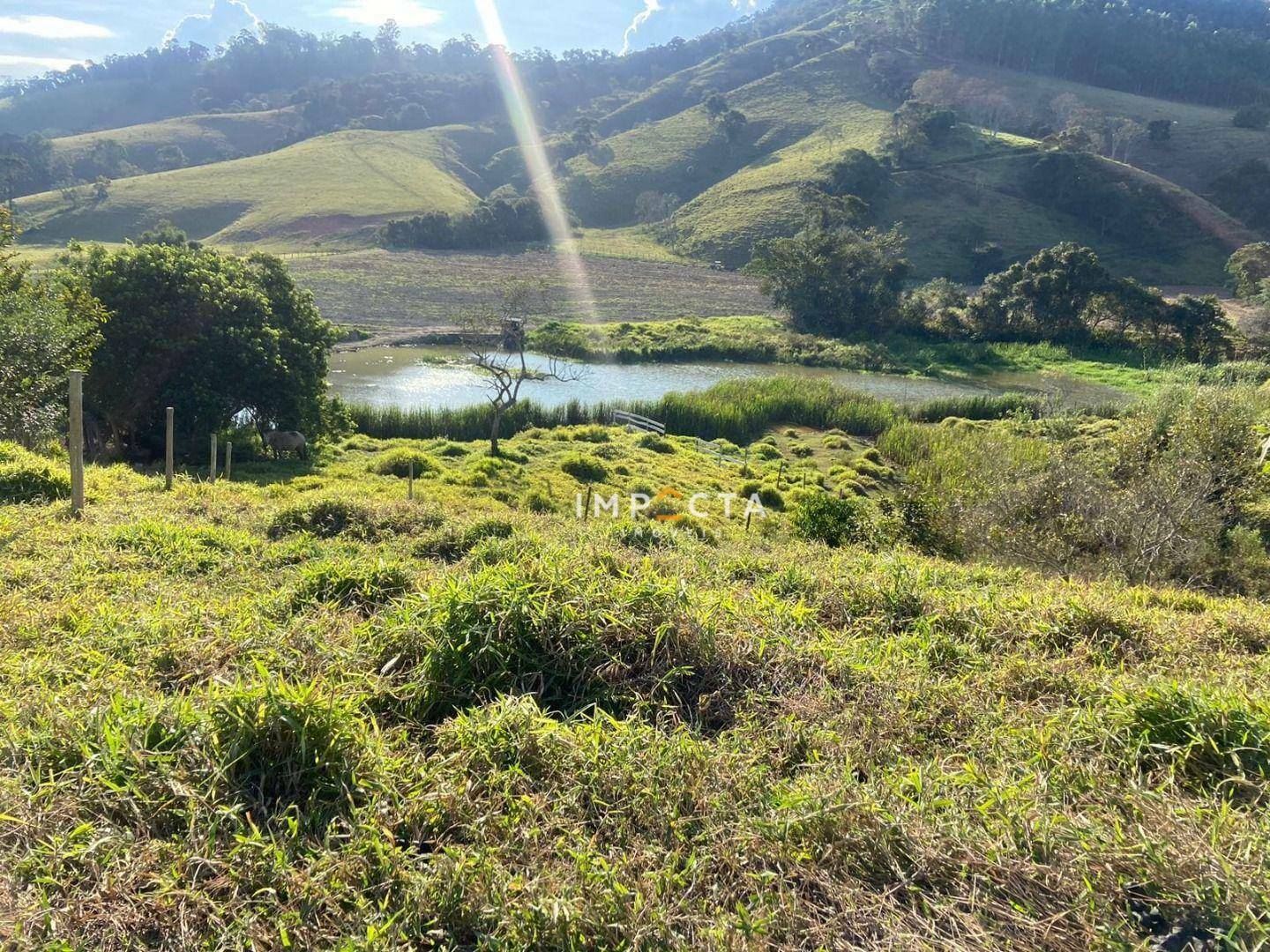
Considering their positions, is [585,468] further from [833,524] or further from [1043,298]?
[1043,298]

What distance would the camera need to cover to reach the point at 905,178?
7119cm

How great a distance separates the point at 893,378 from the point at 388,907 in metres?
41.0

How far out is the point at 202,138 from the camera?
4427 inches

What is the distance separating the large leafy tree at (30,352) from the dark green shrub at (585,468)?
10.1 metres

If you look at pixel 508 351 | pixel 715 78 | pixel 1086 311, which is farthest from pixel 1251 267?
pixel 715 78

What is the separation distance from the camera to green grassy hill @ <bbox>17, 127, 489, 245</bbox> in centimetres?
7019

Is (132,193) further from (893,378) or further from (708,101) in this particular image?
(893,378)

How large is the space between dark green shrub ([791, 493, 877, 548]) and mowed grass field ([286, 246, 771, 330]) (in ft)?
118

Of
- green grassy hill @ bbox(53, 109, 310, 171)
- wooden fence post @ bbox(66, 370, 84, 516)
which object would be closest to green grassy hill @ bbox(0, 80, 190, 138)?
green grassy hill @ bbox(53, 109, 310, 171)

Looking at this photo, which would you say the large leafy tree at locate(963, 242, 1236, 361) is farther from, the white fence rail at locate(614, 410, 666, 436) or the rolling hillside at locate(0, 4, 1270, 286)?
the white fence rail at locate(614, 410, 666, 436)

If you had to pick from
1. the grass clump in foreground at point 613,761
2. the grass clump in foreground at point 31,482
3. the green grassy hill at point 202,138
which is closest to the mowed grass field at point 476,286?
the grass clump in foreground at point 31,482

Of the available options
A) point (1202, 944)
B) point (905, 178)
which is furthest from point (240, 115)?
point (1202, 944)

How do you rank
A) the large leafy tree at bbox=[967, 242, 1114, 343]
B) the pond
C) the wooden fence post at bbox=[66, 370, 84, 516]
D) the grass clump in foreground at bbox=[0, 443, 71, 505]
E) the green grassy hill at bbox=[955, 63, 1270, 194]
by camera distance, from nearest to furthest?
1. the wooden fence post at bbox=[66, 370, 84, 516]
2. the grass clump in foreground at bbox=[0, 443, 71, 505]
3. the pond
4. the large leafy tree at bbox=[967, 242, 1114, 343]
5. the green grassy hill at bbox=[955, 63, 1270, 194]

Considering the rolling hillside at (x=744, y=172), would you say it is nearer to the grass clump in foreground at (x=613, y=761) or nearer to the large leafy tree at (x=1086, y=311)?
the large leafy tree at (x=1086, y=311)
